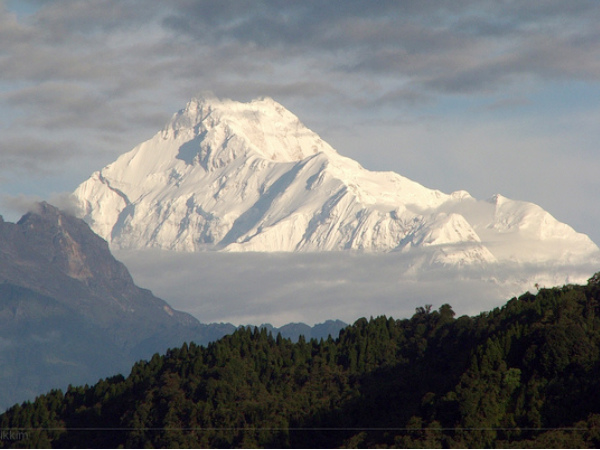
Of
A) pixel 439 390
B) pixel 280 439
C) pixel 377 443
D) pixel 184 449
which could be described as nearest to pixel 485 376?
pixel 439 390

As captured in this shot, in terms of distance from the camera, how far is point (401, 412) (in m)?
194

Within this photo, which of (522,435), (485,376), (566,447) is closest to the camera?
(566,447)

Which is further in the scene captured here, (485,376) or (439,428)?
(485,376)

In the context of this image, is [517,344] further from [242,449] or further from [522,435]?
[242,449]

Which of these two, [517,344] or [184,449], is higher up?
[517,344]

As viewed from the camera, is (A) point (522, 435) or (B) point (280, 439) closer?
(A) point (522, 435)

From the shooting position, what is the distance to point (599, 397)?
17762 cm

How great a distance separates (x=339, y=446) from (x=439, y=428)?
71.8 ft

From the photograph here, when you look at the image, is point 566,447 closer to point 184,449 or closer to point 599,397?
point 599,397

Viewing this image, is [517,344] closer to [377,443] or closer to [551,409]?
[551,409]

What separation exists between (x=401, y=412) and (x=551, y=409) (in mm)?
26709

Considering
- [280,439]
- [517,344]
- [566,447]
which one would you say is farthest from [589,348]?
[280,439]

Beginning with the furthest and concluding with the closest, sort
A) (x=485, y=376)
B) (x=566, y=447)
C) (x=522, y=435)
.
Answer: (x=485, y=376)
(x=522, y=435)
(x=566, y=447)

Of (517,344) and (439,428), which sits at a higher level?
(517,344)
